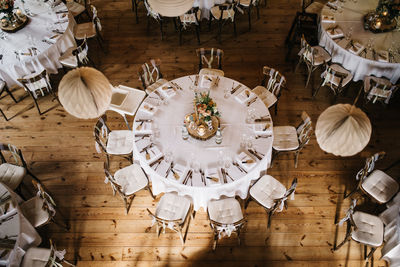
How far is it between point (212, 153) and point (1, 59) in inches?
171

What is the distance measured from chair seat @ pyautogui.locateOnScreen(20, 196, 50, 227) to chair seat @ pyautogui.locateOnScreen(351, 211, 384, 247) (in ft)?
14.0

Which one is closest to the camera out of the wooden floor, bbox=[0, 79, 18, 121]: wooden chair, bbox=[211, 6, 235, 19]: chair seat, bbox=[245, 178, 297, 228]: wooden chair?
bbox=[245, 178, 297, 228]: wooden chair

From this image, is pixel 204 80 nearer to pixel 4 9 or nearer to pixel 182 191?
pixel 182 191

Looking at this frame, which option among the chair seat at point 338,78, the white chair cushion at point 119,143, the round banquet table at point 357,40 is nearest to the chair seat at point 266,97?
the chair seat at point 338,78

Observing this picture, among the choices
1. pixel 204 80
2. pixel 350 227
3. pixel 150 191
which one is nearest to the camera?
pixel 350 227

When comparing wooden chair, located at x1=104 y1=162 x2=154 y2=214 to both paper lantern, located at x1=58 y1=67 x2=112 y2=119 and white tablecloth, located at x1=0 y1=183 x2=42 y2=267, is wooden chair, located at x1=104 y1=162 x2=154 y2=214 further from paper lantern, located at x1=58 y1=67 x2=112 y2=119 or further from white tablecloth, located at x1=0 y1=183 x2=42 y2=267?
paper lantern, located at x1=58 y1=67 x2=112 y2=119

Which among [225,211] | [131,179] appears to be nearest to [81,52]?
[131,179]

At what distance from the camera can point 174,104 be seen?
5.14 metres

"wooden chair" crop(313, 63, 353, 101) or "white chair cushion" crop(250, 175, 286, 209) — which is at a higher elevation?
"wooden chair" crop(313, 63, 353, 101)

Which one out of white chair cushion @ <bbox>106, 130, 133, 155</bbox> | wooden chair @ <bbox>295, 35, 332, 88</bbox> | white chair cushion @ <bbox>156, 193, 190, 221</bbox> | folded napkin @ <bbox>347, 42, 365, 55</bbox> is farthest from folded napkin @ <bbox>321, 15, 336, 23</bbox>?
Answer: white chair cushion @ <bbox>156, 193, 190, 221</bbox>

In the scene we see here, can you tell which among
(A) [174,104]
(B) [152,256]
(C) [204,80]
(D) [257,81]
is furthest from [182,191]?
(D) [257,81]

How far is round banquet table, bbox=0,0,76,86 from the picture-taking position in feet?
19.6

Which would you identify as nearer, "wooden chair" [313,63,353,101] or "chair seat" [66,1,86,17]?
"wooden chair" [313,63,353,101]

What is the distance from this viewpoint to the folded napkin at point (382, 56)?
5707 millimetres
